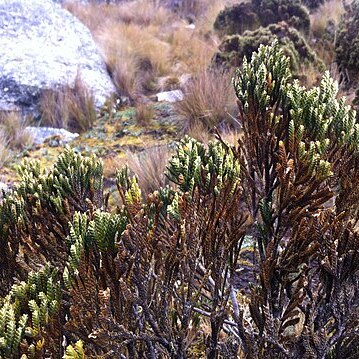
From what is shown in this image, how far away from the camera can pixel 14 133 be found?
20.9 ft

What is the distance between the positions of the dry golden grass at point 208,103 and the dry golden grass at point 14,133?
7.09ft

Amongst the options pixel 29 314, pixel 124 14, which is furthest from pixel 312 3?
pixel 29 314

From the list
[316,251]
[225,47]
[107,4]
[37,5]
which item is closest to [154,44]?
[225,47]

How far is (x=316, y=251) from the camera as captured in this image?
1.76 m

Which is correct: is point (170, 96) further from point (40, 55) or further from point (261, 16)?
point (261, 16)

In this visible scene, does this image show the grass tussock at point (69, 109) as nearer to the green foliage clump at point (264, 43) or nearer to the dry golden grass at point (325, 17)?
the green foliage clump at point (264, 43)

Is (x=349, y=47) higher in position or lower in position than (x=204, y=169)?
higher

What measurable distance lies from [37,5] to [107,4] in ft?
15.6

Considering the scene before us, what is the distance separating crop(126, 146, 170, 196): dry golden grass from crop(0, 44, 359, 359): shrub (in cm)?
213

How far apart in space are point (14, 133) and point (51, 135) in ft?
1.65

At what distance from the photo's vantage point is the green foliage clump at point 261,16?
332 inches

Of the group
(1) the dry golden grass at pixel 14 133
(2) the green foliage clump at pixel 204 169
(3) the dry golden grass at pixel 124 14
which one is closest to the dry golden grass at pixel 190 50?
(3) the dry golden grass at pixel 124 14

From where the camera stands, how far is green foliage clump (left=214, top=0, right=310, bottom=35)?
845 centimetres

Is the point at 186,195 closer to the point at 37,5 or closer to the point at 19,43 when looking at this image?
the point at 19,43
